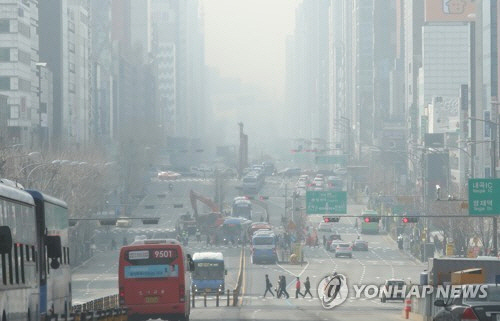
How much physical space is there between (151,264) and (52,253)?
45.5ft

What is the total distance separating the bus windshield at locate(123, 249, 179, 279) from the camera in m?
50.2

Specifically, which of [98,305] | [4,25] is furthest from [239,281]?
[4,25]

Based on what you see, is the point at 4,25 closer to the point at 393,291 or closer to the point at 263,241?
the point at 263,241

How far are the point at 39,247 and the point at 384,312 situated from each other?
112 ft

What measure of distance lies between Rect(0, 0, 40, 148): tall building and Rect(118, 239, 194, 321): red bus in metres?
81.2

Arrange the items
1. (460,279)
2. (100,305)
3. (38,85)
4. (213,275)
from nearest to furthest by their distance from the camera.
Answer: (460,279)
(100,305)
(213,275)
(38,85)

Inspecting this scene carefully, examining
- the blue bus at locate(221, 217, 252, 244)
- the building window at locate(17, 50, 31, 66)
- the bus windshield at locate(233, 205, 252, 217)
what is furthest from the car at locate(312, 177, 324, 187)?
the building window at locate(17, 50, 31, 66)

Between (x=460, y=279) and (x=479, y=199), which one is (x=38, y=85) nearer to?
(x=479, y=199)

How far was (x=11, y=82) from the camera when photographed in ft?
454

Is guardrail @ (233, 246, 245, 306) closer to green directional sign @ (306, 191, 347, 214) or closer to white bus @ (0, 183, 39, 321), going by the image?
green directional sign @ (306, 191, 347, 214)

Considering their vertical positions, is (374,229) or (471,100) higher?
(471,100)

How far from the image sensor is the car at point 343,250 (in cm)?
12084

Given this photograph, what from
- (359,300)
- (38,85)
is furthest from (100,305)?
(38,85)

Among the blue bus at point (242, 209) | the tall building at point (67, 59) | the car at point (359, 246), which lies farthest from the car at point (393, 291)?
the tall building at point (67, 59)
